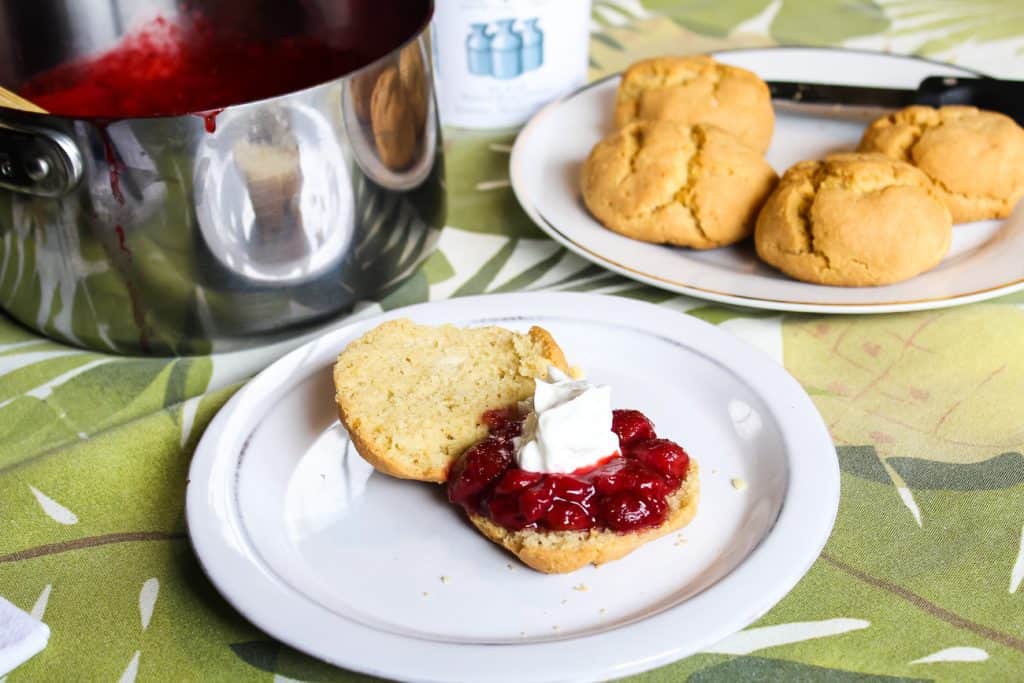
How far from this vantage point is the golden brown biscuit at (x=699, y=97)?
1973mm

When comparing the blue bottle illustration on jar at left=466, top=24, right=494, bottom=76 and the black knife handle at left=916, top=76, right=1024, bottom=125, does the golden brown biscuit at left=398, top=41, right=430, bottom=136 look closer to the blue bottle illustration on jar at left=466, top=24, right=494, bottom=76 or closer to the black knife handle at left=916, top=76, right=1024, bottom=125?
the blue bottle illustration on jar at left=466, top=24, right=494, bottom=76

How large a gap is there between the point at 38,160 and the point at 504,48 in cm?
109

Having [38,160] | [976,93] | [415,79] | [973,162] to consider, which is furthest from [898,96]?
[38,160]

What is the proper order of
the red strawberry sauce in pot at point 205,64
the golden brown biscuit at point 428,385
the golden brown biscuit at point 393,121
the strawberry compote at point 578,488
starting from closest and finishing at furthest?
the strawberry compote at point 578,488 < the golden brown biscuit at point 428,385 < the golden brown biscuit at point 393,121 < the red strawberry sauce in pot at point 205,64

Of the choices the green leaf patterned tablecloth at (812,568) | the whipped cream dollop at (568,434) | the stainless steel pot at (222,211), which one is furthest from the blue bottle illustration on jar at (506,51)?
the whipped cream dollop at (568,434)

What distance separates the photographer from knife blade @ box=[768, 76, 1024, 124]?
78.2 inches

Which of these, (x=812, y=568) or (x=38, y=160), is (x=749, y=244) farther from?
(x=38, y=160)

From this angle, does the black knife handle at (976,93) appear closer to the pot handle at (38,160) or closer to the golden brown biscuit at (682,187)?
the golden brown biscuit at (682,187)

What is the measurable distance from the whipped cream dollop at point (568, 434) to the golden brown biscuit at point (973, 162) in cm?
89

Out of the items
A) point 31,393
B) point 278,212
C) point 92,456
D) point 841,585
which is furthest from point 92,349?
point 841,585

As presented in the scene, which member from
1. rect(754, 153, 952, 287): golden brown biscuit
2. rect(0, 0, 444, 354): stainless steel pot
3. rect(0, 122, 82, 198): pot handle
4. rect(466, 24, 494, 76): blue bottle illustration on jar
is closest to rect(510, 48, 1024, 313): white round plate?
rect(754, 153, 952, 287): golden brown biscuit

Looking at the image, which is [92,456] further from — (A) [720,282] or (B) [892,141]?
(B) [892,141]

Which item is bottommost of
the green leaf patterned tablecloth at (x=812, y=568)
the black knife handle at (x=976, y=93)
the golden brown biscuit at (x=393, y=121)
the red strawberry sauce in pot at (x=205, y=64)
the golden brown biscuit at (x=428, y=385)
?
the green leaf patterned tablecloth at (x=812, y=568)

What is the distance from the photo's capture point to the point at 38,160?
134cm
